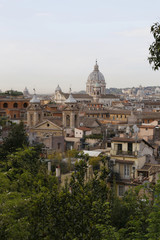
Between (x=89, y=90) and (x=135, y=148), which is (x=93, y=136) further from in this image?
(x=89, y=90)

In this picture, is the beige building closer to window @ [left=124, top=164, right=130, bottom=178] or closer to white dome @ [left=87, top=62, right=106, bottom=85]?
window @ [left=124, top=164, right=130, bottom=178]

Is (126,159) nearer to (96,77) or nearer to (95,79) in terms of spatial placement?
(95,79)

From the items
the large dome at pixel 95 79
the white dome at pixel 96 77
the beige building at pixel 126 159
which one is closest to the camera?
the beige building at pixel 126 159

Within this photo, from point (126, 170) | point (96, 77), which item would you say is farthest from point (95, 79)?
point (126, 170)

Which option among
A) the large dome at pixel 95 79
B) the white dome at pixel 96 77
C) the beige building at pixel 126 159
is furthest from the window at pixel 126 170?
the white dome at pixel 96 77

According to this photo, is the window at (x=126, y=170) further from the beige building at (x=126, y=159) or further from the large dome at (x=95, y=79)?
the large dome at (x=95, y=79)

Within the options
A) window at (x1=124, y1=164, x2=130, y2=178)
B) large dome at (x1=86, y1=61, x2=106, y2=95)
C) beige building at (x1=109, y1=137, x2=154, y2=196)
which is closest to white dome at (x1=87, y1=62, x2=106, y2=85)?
large dome at (x1=86, y1=61, x2=106, y2=95)

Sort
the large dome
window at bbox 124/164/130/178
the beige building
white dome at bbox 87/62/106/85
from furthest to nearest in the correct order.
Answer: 1. white dome at bbox 87/62/106/85
2. the large dome
3. window at bbox 124/164/130/178
4. the beige building

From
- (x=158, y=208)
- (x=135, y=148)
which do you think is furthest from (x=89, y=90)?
(x=158, y=208)

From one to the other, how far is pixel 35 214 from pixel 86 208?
123 cm

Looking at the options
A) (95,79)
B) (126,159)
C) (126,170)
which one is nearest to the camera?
(126,170)

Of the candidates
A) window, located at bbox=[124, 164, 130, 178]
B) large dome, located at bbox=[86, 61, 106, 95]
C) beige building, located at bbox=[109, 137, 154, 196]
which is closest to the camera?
beige building, located at bbox=[109, 137, 154, 196]

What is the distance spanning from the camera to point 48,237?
28.1 feet

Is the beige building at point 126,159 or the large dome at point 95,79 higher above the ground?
the large dome at point 95,79
